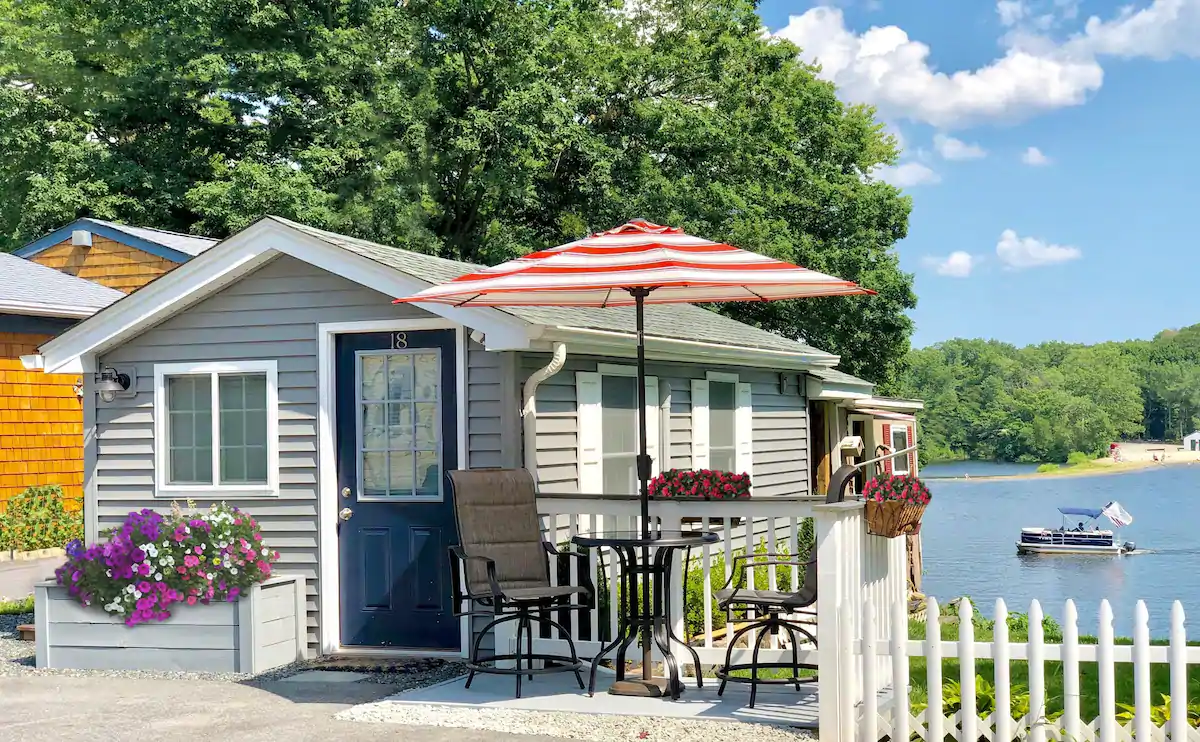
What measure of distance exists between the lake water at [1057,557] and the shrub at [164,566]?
928 centimetres

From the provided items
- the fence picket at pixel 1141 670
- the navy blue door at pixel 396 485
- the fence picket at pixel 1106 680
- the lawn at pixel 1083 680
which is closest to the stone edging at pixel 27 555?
the navy blue door at pixel 396 485

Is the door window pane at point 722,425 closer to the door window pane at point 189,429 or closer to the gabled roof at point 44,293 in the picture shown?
the door window pane at point 189,429

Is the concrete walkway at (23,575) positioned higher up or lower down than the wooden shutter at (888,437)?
lower down

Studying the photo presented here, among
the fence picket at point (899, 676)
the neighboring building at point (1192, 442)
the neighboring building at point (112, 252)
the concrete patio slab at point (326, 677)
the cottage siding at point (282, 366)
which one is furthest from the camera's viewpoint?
the neighboring building at point (1192, 442)

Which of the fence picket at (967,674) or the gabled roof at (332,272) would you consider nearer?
the fence picket at (967,674)

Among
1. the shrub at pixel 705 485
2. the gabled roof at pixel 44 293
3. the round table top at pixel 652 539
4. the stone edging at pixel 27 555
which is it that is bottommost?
the stone edging at pixel 27 555

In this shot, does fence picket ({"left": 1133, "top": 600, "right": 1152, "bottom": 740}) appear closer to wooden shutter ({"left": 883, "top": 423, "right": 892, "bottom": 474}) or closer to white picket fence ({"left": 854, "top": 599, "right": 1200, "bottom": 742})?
white picket fence ({"left": 854, "top": 599, "right": 1200, "bottom": 742})

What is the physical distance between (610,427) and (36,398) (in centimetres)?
877

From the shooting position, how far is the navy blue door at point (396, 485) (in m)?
8.52

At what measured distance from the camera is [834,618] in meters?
5.95

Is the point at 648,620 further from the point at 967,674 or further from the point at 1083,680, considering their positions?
the point at 1083,680

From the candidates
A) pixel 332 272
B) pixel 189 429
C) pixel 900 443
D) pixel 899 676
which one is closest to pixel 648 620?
pixel 899 676

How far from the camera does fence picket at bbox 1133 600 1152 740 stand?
5.19m

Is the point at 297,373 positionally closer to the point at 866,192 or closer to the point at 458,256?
the point at 458,256
